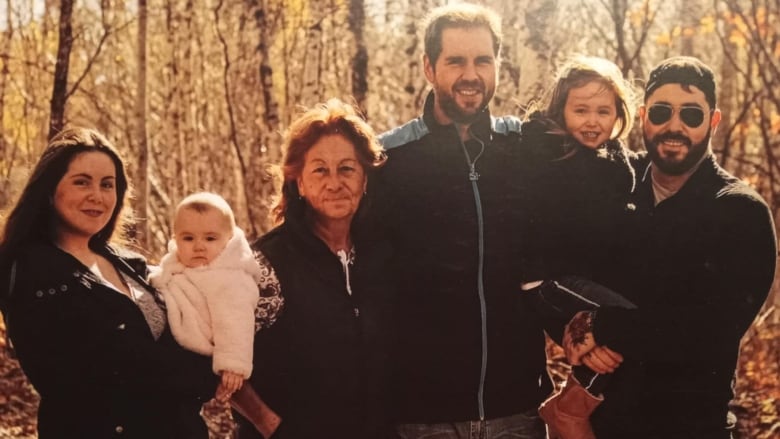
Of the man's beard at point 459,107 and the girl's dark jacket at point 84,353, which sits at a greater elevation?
the man's beard at point 459,107

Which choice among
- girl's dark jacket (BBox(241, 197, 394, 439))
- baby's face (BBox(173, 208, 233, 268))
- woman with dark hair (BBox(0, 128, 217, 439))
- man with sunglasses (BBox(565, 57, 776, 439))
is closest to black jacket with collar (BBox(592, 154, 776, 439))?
man with sunglasses (BBox(565, 57, 776, 439))

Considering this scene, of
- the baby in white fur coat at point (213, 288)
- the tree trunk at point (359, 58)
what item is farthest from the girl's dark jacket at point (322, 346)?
the tree trunk at point (359, 58)

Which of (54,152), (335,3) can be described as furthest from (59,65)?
(54,152)

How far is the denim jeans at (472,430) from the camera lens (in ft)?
13.0

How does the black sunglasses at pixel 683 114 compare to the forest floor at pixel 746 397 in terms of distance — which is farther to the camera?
the forest floor at pixel 746 397

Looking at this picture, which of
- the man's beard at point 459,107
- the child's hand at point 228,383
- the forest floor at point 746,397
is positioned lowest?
the forest floor at point 746,397

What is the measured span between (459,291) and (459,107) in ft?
2.82

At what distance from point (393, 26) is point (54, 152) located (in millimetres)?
9927

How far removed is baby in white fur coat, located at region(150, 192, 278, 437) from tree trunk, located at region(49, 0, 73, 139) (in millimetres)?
4889

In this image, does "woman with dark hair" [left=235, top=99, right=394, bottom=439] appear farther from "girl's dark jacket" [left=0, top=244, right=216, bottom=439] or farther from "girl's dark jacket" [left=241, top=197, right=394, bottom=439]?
"girl's dark jacket" [left=0, top=244, right=216, bottom=439]

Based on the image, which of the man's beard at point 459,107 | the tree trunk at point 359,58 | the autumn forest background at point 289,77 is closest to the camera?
the man's beard at point 459,107

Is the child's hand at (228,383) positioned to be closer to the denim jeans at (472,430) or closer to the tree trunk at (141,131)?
the denim jeans at (472,430)

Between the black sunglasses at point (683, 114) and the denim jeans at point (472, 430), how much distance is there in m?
1.51

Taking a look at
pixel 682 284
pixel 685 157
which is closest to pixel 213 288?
pixel 682 284
